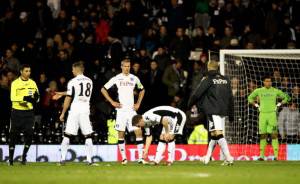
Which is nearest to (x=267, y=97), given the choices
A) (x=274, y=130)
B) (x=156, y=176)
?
(x=274, y=130)

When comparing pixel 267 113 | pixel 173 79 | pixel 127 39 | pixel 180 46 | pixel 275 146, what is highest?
pixel 127 39

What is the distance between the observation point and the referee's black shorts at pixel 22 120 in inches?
696

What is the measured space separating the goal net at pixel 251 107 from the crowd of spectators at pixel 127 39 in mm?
1440

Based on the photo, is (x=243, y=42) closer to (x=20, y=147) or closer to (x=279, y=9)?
(x=279, y=9)

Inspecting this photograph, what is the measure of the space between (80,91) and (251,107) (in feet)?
21.3

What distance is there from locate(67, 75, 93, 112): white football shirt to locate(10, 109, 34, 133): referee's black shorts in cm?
119

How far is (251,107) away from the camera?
2198 centimetres

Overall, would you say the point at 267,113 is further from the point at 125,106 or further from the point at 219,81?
the point at 125,106

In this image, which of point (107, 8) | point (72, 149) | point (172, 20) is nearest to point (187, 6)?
point (172, 20)

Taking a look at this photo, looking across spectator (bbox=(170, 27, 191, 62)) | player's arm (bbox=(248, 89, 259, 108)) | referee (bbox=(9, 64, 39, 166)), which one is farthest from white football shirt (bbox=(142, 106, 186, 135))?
spectator (bbox=(170, 27, 191, 62))

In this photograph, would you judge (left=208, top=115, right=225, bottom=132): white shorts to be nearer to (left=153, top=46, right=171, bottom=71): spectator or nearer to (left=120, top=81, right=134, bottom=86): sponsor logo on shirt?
(left=120, top=81, right=134, bottom=86): sponsor logo on shirt

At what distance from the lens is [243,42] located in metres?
24.9

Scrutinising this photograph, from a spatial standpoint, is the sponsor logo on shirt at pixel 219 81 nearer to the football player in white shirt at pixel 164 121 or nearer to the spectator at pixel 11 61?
the football player in white shirt at pixel 164 121

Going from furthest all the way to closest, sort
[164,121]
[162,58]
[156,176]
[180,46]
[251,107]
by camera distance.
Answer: [180,46] < [162,58] < [251,107] < [164,121] < [156,176]
